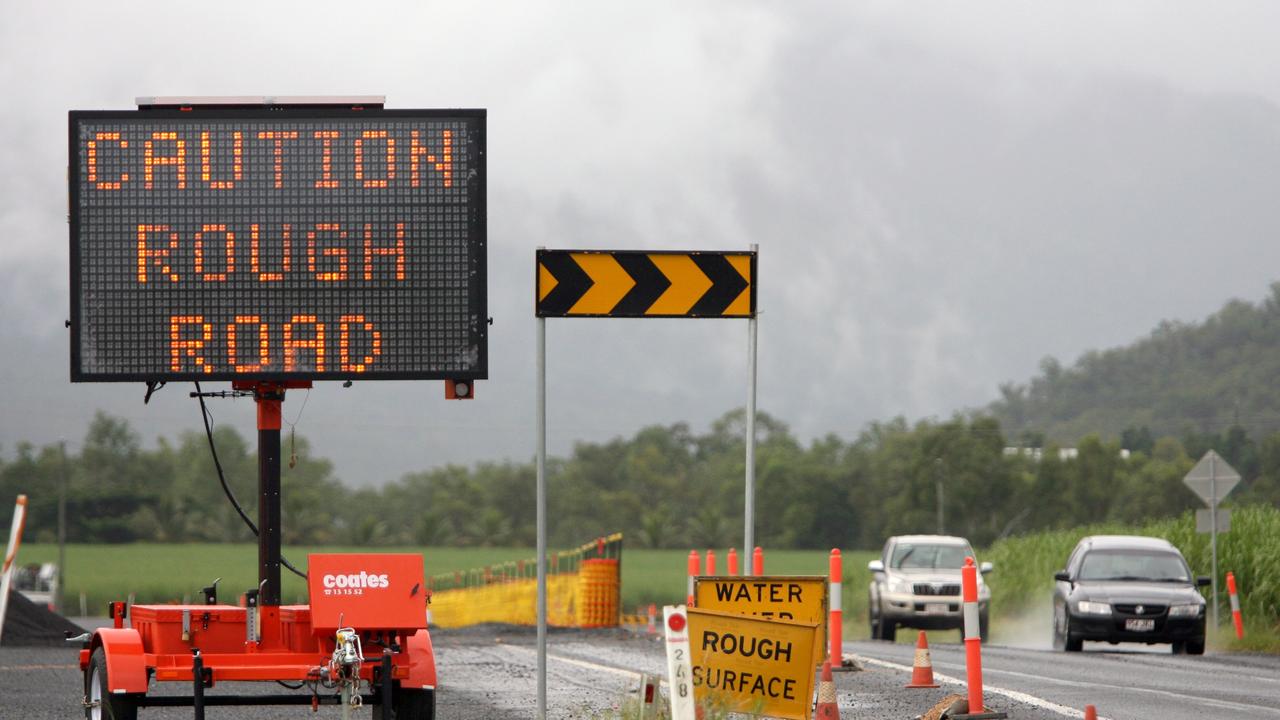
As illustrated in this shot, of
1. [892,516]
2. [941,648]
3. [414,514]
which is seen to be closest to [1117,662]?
[941,648]

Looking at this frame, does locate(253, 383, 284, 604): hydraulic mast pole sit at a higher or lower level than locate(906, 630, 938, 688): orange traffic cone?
higher

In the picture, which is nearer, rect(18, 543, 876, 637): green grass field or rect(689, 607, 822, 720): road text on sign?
rect(689, 607, 822, 720): road text on sign

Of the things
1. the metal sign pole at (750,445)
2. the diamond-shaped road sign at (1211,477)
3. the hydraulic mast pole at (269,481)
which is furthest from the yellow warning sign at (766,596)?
the diamond-shaped road sign at (1211,477)

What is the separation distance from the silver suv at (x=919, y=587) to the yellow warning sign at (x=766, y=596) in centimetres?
1995

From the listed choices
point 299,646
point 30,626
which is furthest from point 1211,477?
point 299,646

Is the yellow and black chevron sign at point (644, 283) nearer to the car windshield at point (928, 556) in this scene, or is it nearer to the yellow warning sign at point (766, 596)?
the yellow warning sign at point (766, 596)

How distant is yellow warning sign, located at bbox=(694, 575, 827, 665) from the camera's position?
12258 millimetres

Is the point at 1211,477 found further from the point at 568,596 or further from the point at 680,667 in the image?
the point at 680,667

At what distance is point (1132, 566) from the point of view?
2938cm

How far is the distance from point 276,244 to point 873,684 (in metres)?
8.50

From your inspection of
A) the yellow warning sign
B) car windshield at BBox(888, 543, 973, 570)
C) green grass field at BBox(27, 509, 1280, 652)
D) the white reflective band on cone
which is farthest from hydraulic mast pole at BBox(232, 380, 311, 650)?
car windshield at BBox(888, 543, 973, 570)

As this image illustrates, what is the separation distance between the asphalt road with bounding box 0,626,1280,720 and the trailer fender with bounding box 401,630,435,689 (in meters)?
1.03

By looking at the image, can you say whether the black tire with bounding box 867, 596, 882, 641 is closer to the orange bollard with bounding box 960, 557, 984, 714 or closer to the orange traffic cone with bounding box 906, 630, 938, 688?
the orange traffic cone with bounding box 906, 630, 938, 688

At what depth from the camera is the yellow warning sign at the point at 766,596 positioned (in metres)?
12.3
